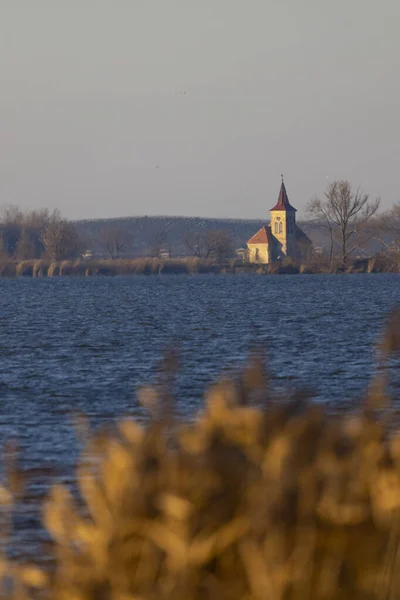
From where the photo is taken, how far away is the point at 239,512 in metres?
4.18

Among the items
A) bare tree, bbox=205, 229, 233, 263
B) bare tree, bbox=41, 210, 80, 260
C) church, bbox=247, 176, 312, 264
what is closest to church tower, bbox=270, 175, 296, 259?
church, bbox=247, 176, 312, 264

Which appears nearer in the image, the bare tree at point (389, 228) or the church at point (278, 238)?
the bare tree at point (389, 228)

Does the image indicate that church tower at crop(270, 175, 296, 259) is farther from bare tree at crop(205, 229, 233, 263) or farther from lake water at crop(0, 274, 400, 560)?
lake water at crop(0, 274, 400, 560)

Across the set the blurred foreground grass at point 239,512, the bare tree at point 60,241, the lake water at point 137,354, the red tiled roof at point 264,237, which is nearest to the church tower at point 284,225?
the red tiled roof at point 264,237

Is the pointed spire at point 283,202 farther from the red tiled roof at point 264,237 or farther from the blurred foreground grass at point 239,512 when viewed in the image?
the blurred foreground grass at point 239,512

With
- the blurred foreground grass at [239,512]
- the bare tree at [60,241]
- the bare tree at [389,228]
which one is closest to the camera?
the blurred foreground grass at [239,512]

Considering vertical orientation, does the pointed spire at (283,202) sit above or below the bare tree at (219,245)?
above

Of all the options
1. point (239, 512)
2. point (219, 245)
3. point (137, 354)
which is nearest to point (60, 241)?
point (219, 245)

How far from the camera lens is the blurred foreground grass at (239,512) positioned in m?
4.07

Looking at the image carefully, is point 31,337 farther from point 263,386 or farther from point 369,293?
point 369,293

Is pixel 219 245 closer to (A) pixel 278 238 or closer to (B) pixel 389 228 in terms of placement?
(A) pixel 278 238

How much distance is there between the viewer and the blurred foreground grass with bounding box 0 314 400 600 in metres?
4.07

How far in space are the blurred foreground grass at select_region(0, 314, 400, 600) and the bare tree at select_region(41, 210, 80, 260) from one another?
161 meters

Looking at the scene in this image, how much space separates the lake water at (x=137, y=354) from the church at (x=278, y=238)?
348 feet
